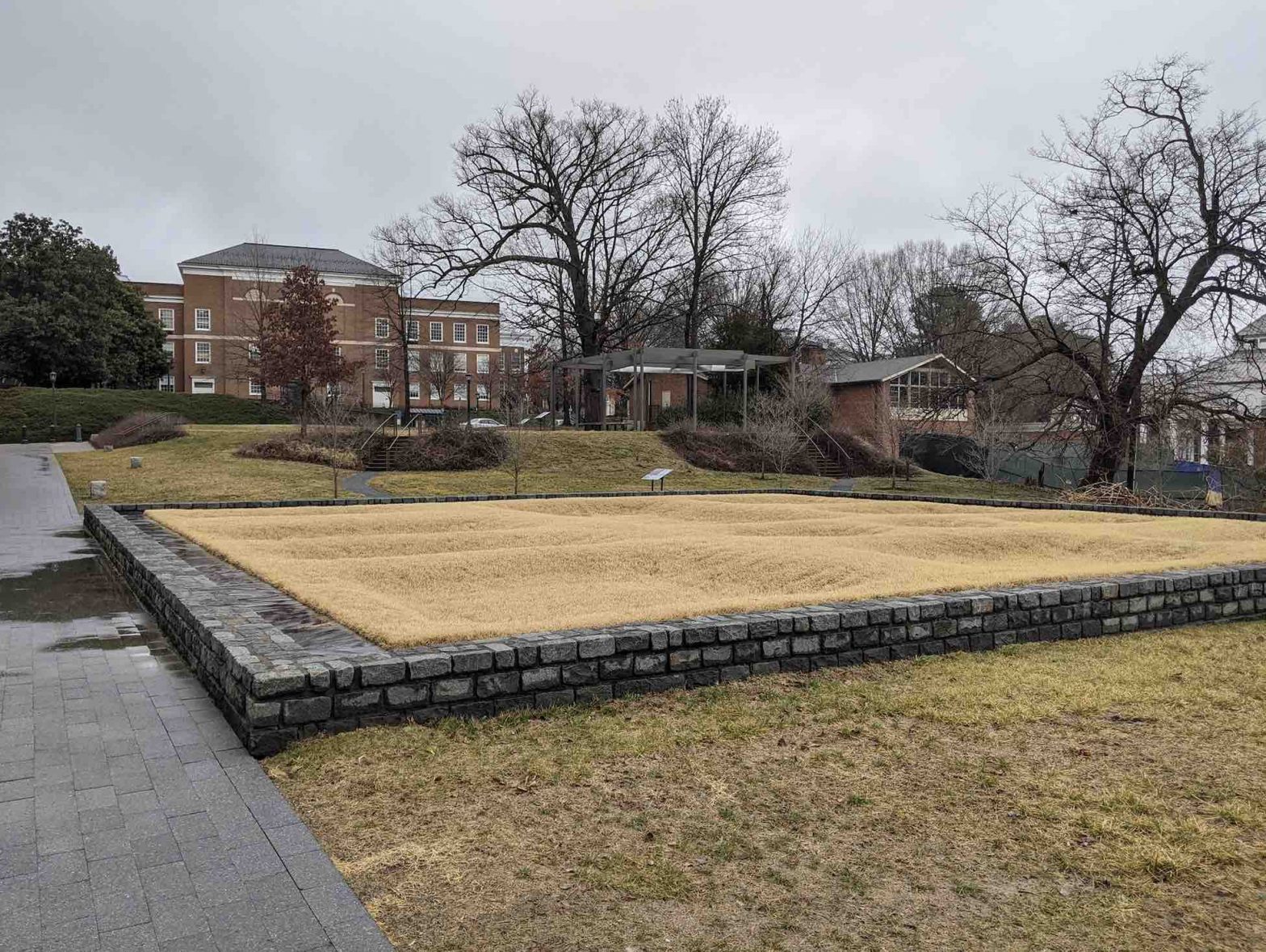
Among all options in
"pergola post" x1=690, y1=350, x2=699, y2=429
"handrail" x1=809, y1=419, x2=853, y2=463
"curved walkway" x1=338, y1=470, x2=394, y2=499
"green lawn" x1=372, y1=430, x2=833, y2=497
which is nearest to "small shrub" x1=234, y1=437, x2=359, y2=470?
"curved walkway" x1=338, y1=470, x2=394, y2=499

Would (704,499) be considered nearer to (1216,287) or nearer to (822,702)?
(822,702)

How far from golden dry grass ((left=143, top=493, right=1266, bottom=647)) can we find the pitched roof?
2280cm

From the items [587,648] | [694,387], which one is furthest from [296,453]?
[587,648]

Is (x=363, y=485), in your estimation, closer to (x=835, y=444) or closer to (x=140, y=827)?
(x=835, y=444)

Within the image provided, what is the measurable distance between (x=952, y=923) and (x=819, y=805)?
0.94 meters

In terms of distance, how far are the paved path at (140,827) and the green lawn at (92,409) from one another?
113 feet

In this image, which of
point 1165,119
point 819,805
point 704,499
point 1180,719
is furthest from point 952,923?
point 1165,119

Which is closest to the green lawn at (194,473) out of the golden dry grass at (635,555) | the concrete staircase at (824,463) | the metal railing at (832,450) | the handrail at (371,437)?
the handrail at (371,437)

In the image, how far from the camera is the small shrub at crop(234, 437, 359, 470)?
978 inches

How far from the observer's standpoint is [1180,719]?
16.4ft

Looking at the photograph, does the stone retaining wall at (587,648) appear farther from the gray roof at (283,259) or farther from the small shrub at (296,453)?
the gray roof at (283,259)

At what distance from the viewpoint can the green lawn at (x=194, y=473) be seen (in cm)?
1916

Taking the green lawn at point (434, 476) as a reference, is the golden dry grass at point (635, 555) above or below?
below

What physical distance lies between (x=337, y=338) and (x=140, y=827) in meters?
53.0
